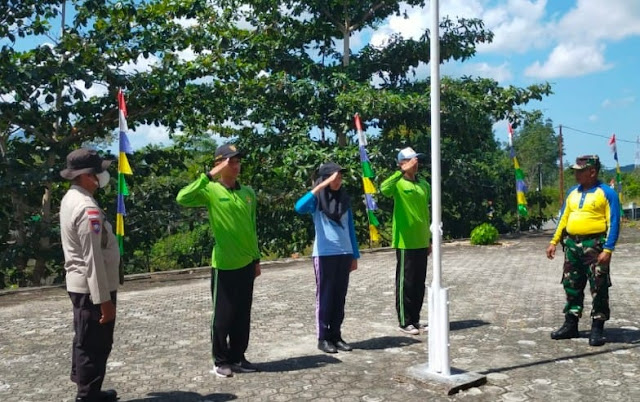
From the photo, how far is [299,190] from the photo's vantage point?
14.0 meters

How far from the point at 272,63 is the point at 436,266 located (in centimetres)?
1176

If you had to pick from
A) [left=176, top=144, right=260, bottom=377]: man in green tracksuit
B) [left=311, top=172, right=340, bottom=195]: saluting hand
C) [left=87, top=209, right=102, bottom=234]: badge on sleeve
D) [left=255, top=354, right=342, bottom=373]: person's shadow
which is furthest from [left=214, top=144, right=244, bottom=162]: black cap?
[left=255, top=354, right=342, bottom=373]: person's shadow

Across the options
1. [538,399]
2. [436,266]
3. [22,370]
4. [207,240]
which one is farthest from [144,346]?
[207,240]

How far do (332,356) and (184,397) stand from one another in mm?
1440

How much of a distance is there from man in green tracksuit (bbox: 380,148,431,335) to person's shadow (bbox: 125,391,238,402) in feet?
7.50

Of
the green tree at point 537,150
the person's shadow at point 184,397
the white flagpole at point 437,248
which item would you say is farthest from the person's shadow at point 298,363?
the green tree at point 537,150

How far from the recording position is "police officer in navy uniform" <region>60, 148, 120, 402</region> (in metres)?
3.86

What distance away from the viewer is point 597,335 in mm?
5555

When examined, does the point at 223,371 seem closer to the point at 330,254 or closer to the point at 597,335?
the point at 330,254

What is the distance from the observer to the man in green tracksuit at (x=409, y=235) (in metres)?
6.02

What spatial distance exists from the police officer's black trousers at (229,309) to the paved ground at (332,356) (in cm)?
25

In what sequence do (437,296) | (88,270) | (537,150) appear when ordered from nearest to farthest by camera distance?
1. (88,270)
2. (437,296)
3. (537,150)

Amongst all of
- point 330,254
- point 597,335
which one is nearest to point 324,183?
point 330,254

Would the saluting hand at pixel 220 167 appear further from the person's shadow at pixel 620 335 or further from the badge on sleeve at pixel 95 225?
the person's shadow at pixel 620 335
